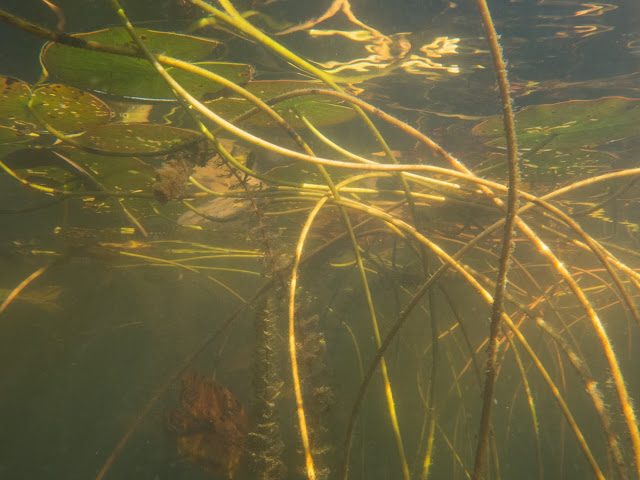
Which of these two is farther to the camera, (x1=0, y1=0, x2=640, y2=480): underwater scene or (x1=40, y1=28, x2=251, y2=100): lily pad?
(x1=40, y1=28, x2=251, y2=100): lily pad

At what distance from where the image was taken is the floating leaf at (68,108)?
240 centimetres

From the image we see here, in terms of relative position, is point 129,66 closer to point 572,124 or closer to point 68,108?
point 68,108

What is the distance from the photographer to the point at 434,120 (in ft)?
22.4

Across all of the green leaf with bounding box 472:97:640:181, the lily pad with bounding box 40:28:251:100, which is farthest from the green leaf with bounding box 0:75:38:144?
the green leaf with bounding box 472:97:640:181

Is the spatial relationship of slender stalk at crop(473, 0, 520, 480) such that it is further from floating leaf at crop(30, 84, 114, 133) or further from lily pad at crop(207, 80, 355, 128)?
floating leaf at crop(30, 84, 114, 133)

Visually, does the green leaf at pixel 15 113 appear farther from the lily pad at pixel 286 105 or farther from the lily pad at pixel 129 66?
the lily pad at pixel 286 105

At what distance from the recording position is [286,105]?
2979mm

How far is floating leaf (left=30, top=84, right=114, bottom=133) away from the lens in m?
2.40

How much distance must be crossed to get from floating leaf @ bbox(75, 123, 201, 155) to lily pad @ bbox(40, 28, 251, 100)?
301mm

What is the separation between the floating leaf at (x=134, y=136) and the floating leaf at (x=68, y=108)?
93 millimetres

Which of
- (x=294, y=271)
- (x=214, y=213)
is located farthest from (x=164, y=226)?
(x=294, y=271)

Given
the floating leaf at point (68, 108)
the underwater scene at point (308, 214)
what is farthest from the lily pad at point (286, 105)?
the floating leaf at point (68, 108)

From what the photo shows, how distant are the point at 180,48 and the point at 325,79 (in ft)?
3.38

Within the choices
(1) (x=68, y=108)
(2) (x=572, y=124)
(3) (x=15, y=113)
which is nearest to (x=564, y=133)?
(2) (x=572, y=124)
